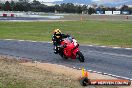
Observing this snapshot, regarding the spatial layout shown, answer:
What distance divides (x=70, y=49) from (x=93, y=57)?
147cm

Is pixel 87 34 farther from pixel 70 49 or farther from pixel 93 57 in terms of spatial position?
pixel 70 49

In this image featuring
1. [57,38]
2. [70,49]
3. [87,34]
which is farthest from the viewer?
[87,34]

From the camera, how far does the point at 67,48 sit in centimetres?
1920

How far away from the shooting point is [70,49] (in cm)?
1903

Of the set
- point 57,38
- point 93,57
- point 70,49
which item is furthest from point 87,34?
point 70,49

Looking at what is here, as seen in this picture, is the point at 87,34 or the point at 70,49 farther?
the point at 87,34

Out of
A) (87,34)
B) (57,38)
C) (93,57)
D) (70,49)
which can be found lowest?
(87,34)

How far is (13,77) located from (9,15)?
233ft

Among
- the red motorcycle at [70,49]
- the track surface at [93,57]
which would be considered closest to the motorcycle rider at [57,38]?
the red motorcycle at [70,49]

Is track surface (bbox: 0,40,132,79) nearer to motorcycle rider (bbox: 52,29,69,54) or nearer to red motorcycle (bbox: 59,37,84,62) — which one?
red motorcycle (bbox: 59,37,84,62)

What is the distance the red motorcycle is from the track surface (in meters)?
0.27

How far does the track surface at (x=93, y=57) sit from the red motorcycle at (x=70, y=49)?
0.87ft

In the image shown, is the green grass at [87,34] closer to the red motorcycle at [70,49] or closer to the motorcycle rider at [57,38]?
the motorcycle rider at [57,38]

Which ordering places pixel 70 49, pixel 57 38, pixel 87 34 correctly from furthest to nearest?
pixel 87 34 → pixel 57 38 → pixel 70 49
